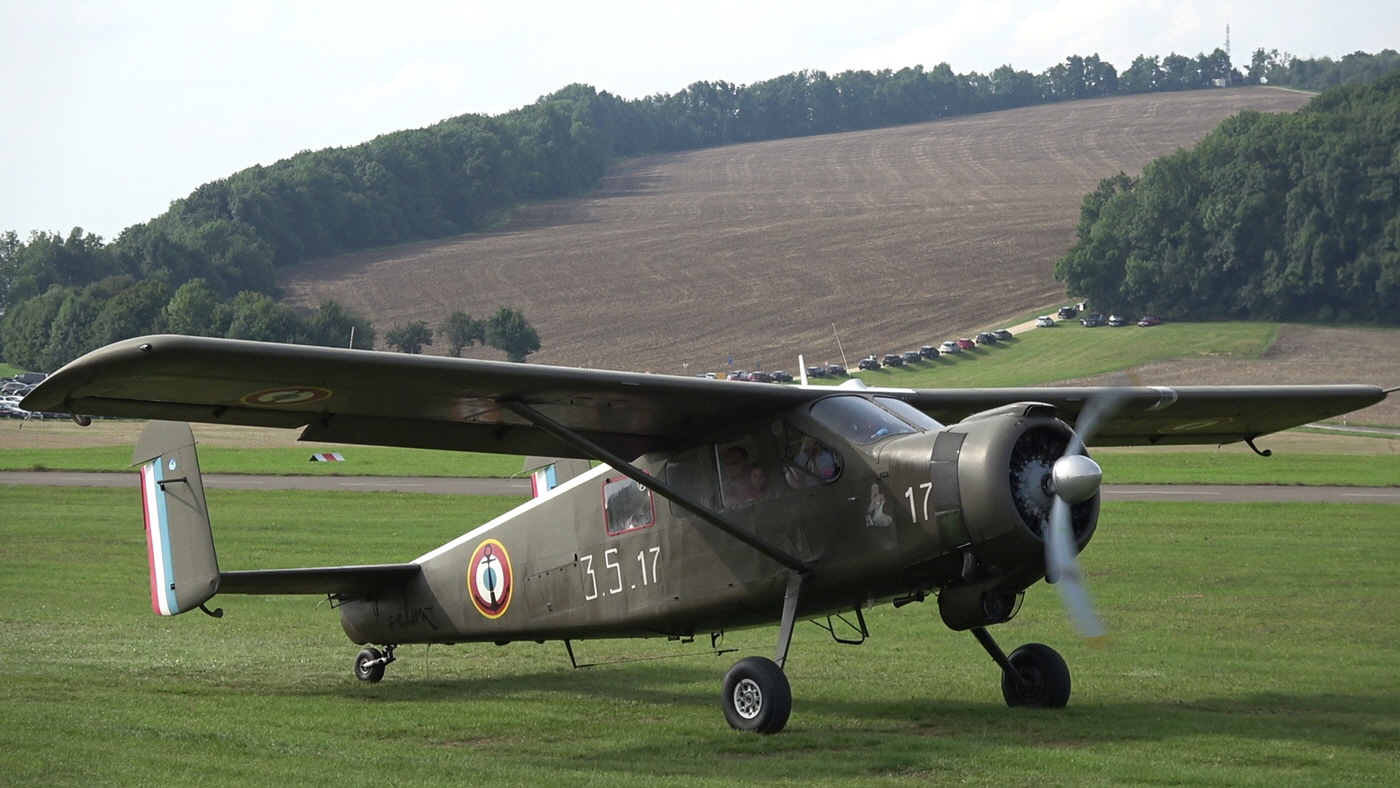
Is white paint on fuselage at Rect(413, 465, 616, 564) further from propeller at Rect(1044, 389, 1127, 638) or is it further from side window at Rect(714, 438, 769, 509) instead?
propeller at Rect(1044, 389, 1127, 638)

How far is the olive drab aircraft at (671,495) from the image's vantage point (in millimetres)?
9586

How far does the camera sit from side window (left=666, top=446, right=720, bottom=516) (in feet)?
37.4

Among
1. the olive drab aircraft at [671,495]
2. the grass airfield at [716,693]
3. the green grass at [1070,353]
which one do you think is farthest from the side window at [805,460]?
the green grass at [1070,353]

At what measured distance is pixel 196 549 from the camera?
1286 cm

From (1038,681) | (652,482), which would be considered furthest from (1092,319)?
(652,482)

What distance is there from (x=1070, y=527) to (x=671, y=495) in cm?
310

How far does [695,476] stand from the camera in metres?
11.5

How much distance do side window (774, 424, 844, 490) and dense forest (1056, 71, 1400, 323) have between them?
9409 cm

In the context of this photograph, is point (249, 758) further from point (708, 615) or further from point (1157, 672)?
point (1157, 672)

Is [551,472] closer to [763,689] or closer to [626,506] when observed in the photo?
[626,506]

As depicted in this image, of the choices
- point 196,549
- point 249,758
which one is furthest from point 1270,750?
point 196,549

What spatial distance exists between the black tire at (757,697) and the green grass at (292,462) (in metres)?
32.8

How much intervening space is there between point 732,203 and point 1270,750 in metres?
123

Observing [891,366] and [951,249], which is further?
[951,249]
